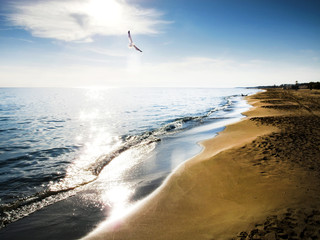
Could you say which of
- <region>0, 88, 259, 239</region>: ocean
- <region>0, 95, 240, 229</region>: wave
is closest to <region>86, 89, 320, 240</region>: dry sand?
<region>0, 88, 259, 239</region>: ocean

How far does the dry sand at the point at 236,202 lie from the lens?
147 inches

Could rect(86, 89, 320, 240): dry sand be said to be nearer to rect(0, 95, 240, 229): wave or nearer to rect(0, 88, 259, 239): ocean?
rect(0, 88, 259, 239): ocean

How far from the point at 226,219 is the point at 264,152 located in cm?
546

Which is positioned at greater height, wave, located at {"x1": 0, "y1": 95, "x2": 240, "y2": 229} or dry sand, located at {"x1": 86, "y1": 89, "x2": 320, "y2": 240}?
dry sand, located at {"x1": 86, "y1": 89, "x2": 320, "y2": 240}

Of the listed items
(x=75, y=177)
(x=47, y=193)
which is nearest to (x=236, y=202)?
(x=47, y=193)

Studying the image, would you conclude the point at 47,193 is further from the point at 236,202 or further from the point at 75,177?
the point at 236,202

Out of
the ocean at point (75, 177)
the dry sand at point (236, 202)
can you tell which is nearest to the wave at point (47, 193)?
the ocean at point (75, 177)

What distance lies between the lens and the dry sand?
374 cm

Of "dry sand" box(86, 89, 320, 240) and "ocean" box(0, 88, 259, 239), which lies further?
"ocean" box(0, 88, 259, 239)

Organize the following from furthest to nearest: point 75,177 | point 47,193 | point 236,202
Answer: point 75,177
point 47,193
point 236,202

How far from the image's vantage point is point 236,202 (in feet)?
16.4

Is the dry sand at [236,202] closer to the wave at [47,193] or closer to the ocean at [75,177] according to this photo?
the ocean at [75,177]

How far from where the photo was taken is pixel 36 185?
7.47 meters

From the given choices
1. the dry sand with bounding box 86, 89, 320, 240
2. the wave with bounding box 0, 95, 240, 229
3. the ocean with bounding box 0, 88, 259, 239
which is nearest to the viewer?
the dry sand with bounding box 86, 89, 320, 240
